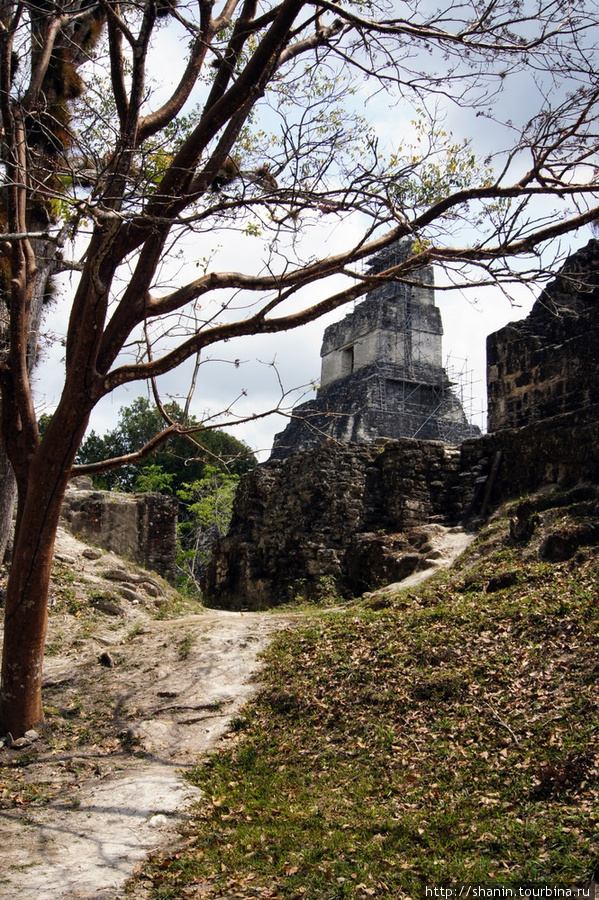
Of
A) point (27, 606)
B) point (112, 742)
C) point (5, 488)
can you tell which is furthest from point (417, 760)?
point (5, 488)

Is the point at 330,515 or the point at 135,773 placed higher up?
the point at 330,515

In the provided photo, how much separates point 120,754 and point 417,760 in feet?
7.69

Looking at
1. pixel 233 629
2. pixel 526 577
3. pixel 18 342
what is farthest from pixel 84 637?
pixel 526 577

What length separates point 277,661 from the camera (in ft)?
25.1

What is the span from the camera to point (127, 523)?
45.2 feet

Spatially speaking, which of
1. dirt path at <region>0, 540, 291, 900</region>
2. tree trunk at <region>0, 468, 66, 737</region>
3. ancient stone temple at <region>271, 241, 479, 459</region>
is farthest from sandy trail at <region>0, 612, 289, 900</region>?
ancient stone temple at <region>271, 241, 479, 459</region>

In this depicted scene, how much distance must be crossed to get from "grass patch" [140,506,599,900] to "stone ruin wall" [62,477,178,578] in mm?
6243

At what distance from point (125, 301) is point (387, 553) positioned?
7.19 meters

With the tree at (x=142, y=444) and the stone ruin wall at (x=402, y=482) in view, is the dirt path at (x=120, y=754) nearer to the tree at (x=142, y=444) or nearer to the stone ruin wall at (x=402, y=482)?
the stone ruin wall at (x=402, y=482)

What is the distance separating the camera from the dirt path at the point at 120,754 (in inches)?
173

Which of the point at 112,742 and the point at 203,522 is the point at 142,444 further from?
the point at 112,742

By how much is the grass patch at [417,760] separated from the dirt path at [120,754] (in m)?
0.24

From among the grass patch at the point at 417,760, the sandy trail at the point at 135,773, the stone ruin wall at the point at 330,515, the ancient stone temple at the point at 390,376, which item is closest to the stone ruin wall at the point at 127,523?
the stone ruin wall at the point at 330,515

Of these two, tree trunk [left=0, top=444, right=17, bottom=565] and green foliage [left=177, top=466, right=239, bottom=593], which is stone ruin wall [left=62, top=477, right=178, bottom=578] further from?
green foliage [left=177, top=466, right=239, bottom=593]
